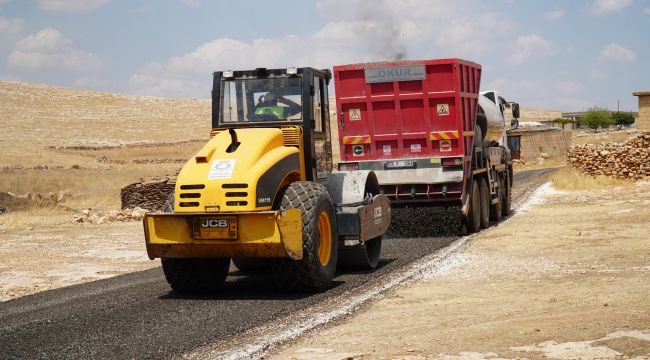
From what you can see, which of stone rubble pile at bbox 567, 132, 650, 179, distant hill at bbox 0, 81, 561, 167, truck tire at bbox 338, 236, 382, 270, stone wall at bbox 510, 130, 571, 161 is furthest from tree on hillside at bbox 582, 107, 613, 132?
truck tire at bbox 338, 236, 382, 270

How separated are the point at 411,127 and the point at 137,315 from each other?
8.49m

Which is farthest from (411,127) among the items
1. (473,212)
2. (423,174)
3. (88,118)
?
(88,118)

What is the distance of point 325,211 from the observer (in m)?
10.6

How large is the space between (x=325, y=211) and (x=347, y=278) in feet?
4.61

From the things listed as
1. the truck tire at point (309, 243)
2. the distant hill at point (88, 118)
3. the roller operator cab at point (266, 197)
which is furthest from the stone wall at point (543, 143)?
the truck tire at point (309, 243)

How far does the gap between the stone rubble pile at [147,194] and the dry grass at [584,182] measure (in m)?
13.1

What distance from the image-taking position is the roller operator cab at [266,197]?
31.8ft

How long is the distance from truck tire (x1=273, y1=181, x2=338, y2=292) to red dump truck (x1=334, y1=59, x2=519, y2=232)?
19.7ft

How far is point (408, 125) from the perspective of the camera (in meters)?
16.6

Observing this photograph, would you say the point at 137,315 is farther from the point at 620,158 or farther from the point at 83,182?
the point at 83,182

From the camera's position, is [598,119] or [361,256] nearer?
[361,256]

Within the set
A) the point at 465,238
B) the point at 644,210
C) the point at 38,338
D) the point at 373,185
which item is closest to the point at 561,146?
the point at 644,210

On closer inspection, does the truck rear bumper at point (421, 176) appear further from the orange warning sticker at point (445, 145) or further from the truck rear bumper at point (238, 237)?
the truck rear bumper at point (238, 237)

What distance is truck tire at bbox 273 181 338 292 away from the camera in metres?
9.98
